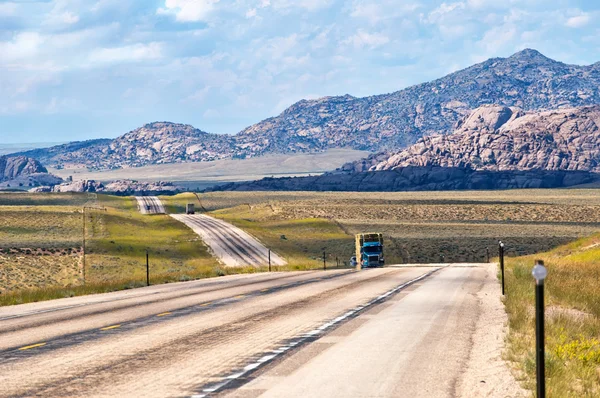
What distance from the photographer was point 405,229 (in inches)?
4540

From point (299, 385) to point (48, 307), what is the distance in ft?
52.6

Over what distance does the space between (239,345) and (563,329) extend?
284 inches

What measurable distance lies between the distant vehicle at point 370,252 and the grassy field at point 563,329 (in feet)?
97.4

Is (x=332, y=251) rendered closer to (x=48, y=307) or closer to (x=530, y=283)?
(x=530, y=283)

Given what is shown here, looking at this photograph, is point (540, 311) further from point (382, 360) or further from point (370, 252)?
point (370, 252)

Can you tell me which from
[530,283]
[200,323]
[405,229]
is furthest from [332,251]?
[200,323]

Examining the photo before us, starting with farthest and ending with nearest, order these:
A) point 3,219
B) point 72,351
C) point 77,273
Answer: point 3,219 → point 77,273 → point 72,351

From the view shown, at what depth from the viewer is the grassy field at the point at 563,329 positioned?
42.2ft

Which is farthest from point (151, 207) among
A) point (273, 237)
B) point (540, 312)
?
point (540, 312)

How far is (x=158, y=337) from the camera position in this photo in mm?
17453

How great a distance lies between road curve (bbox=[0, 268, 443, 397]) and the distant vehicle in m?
35.5

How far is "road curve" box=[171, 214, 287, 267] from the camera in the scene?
76.1m

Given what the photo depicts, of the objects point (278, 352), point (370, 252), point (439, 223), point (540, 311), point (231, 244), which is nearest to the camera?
point (540, 311)

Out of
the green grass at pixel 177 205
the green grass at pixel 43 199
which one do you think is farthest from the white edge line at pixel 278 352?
the green grass at pixel 43 199
